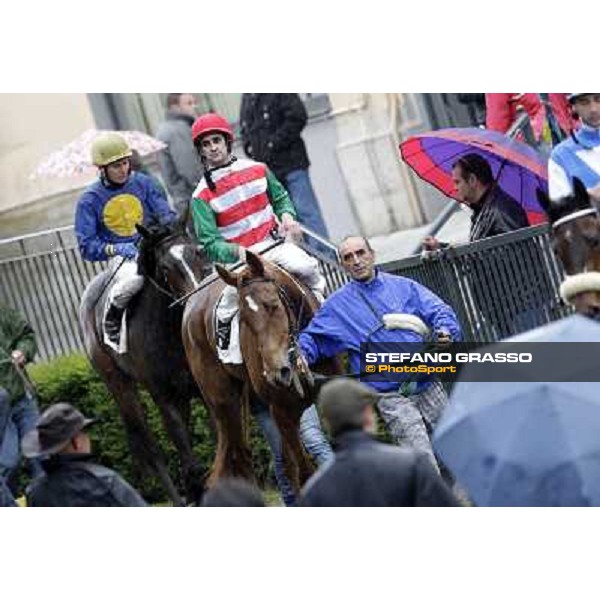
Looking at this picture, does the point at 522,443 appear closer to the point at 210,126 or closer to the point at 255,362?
the point at 255,362

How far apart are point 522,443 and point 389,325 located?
228 cm

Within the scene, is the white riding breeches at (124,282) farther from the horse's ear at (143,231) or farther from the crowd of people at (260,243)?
the horse's ear at (143,231)

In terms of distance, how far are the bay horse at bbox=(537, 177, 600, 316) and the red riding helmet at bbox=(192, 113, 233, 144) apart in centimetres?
220

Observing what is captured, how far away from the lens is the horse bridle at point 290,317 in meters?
13.3

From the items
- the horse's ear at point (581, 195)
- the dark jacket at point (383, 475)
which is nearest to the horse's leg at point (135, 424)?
the horse's ear at point (581, 195)

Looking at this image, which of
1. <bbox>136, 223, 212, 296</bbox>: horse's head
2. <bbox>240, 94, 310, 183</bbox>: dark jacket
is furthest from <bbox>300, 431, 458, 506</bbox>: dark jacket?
<bbox>240, 94, 310, 183</bbox>: dark jacket

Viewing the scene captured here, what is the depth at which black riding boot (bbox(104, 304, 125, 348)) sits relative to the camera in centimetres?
1488

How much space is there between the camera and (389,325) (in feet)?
43.5

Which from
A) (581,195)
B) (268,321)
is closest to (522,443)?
(581,195)

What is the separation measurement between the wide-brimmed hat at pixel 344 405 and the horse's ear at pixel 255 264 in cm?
289

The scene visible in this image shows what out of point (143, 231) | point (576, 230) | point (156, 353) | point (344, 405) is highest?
point (143, 231)

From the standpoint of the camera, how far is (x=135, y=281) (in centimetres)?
1468

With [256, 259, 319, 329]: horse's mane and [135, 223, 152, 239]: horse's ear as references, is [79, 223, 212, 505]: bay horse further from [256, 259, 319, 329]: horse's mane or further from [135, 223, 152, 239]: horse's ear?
[256, 259, 319, 329]: horse's mane
